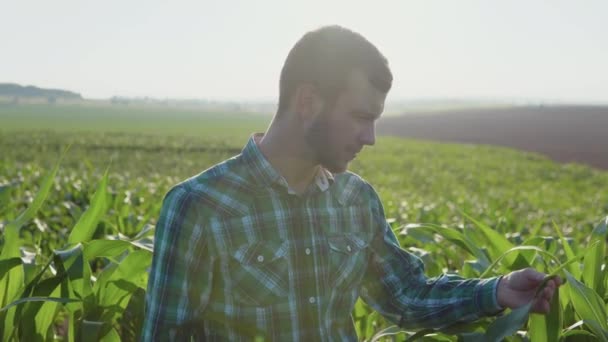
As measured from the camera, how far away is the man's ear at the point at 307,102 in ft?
5.30

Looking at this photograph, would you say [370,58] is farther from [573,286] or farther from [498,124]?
[498,124]

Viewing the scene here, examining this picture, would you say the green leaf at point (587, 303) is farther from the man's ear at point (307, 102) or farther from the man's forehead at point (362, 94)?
the man's ear at point (307, 102)

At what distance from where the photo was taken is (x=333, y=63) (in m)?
1.60

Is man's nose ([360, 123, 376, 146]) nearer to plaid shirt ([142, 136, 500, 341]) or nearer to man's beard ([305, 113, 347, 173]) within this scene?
man's beard ([305, 113, 347, 173])

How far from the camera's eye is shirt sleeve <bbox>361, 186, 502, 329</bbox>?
5.51 ft

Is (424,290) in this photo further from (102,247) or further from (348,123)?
(102,247)

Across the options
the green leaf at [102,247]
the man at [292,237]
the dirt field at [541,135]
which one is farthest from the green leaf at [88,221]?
the dirt field at [541,135]

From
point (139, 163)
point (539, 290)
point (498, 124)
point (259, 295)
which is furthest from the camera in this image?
point (498, 124)

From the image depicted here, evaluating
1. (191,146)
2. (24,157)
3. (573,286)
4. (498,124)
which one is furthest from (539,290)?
(498,124)

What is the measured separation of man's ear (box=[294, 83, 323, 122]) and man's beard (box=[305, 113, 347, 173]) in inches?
0.9

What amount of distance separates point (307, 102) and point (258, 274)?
477 mm

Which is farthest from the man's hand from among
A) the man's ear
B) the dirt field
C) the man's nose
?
the dirt field

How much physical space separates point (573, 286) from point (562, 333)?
0.17 meters

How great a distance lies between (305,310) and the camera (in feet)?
5.30
